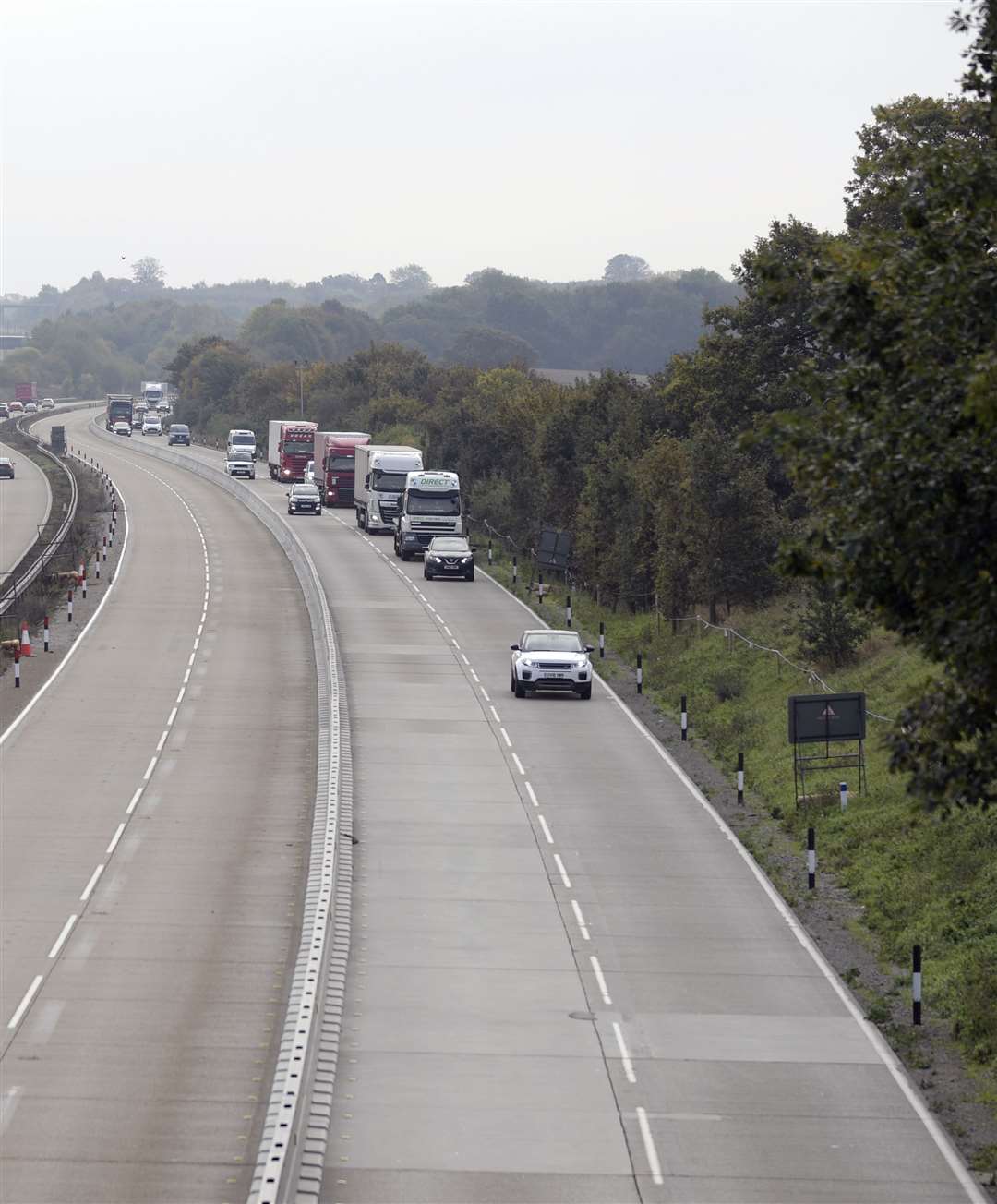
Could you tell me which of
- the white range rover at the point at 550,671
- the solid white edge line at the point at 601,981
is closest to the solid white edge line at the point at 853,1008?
the solid white edge line at the point at 601,981

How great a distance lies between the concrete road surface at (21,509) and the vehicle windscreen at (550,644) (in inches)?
1339

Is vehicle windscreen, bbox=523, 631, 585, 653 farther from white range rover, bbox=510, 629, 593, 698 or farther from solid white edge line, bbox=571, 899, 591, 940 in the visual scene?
solid white edge line, bbox=571, 899, 591, 940

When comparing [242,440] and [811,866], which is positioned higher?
[242,440]

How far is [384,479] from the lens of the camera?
265 ft

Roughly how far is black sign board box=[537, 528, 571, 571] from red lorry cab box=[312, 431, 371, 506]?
2820 centimetres

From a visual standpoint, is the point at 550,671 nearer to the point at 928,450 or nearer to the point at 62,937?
the point at 62,937

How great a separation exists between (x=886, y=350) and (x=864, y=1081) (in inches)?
328

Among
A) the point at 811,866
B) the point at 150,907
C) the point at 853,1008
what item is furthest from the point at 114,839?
the point at 853,1008

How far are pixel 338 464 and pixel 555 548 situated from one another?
1229 inches

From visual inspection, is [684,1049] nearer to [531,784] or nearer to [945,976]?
[945,976]

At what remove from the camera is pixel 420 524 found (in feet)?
236

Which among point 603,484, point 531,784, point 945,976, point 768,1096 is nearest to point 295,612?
point 603,484

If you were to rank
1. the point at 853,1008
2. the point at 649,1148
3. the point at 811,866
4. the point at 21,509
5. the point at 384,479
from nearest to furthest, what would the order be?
the point at 649,1148 → the point at 853,1008 → the point at 811,866 → the point at 384,479 → the point at 21,509

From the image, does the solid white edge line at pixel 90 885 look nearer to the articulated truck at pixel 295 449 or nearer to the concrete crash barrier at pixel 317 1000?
the concrete crash barrier at pixel 317 1000
